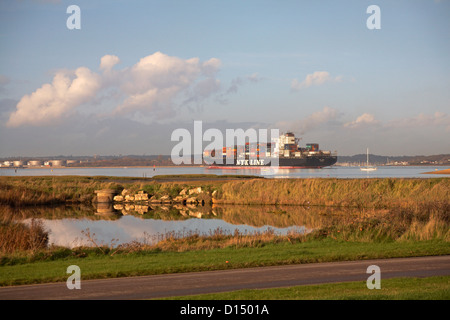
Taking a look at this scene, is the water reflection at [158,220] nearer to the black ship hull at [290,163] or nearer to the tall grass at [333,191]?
the tall grass at [333,191]

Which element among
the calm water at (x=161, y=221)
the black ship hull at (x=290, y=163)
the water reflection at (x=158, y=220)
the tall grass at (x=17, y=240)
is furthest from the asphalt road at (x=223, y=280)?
the black ship hull at (x=290, y=163)

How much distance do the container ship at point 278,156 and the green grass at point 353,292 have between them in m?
140

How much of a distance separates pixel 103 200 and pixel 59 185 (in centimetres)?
548

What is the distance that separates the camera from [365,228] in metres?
17.4

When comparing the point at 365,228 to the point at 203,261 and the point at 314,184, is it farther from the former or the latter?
the point at 314,184

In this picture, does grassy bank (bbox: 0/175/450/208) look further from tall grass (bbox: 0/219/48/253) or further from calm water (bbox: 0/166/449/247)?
tall grass (bbox: 0/219/48/253)

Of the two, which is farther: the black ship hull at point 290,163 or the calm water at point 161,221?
the black ship hull at point 290,163

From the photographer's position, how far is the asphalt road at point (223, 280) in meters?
9.64

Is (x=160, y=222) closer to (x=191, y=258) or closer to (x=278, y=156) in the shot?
(x=191, y=258)

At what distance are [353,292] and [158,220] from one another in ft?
72.6

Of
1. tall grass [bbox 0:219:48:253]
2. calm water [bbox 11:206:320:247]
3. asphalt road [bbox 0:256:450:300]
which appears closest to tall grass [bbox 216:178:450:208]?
calm water [bbox 11:206:320:247]

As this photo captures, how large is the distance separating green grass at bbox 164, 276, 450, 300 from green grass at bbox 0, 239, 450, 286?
309cm
